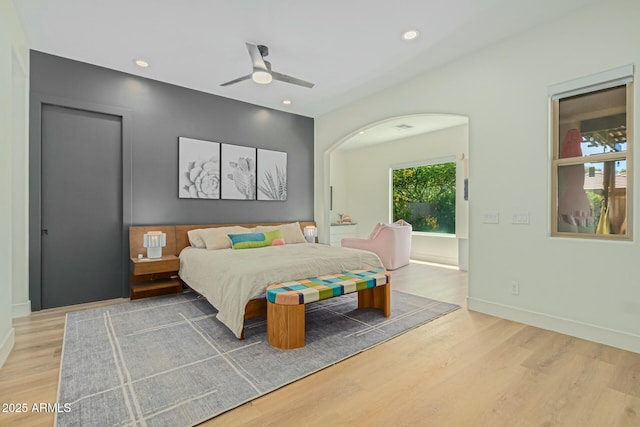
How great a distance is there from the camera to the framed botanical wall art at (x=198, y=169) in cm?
452

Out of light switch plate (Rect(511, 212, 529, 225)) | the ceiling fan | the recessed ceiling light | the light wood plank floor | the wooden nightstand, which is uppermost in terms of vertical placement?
the recessed ceiling light

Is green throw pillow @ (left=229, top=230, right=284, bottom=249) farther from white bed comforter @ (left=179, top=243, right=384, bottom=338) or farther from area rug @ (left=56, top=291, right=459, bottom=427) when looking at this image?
area rug @ (left=56, top=291, right=459, bottom=427)

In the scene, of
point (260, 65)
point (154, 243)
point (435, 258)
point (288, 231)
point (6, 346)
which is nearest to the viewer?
point (6, 346)

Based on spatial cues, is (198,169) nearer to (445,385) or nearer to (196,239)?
(196,239)

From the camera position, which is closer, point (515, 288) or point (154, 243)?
point (515, 288)

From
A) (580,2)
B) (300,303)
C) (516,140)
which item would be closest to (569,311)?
(516,140)

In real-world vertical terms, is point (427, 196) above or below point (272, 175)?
below

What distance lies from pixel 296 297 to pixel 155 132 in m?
3.39

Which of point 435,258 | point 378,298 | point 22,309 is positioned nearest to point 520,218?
point 378,298

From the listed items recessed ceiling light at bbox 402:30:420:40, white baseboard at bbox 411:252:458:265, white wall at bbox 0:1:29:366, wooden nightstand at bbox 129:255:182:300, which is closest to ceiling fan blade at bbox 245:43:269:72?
recessed ceiling light at bbox 402:30:420:40

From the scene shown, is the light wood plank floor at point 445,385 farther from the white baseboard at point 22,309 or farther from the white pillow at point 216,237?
the white pillow at point 216,237

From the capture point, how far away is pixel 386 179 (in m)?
7.67

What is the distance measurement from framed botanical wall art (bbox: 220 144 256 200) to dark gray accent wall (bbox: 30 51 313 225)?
0.44ft

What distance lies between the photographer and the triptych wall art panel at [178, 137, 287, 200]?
457cm
